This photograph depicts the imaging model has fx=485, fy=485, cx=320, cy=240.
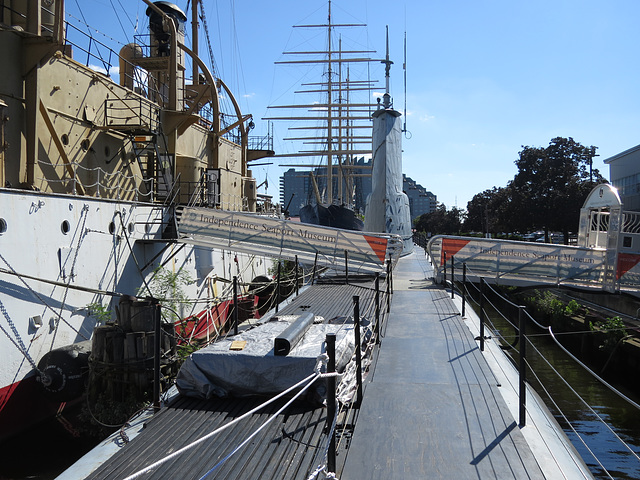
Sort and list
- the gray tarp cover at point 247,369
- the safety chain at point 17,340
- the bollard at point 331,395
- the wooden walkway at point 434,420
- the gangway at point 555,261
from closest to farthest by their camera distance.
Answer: the bollard at point 331,395, the wooden walkway at point 434,420, the gray tarp cover at point 247,369, the safety chain at point 17,340, the gangway at point 555,261

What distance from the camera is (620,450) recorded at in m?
8.77

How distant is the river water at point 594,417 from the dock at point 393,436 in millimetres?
1451

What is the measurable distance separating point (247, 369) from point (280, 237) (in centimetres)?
934

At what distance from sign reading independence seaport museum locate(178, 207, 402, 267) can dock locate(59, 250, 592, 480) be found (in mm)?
7521

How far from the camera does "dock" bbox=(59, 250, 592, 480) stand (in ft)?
12.0

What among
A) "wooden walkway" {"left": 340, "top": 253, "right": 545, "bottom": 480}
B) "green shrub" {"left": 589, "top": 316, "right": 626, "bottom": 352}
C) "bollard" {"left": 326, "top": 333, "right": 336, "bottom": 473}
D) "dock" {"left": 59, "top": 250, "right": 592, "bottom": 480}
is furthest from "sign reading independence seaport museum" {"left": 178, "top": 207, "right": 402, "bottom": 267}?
"bollard" {"left": 326, "top": 333, "right": 336, "bottom": 473}

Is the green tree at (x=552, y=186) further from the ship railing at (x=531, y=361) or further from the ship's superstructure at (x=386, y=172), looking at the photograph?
the ship's superstructure at (x=386, y=172)

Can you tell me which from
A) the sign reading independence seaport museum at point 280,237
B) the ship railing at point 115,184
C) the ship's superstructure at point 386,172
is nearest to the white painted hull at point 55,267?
the ship railing at point 115,184

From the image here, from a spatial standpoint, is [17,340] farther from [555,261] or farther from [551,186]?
[551,186]

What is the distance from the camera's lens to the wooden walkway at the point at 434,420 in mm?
3766

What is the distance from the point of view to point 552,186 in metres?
34.6

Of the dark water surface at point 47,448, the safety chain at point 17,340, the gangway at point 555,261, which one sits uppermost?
the gangway at point 555,261

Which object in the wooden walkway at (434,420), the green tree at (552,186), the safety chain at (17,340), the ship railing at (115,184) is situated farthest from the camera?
the green tree at (552,186)

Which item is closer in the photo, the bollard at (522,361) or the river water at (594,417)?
the bollard at (522,361)
